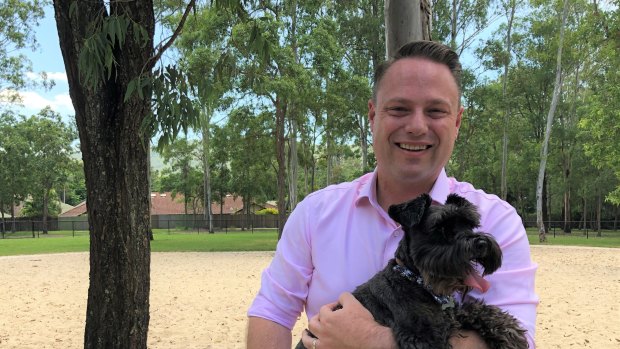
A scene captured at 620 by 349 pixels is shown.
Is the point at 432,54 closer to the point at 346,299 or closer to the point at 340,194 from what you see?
the point at 340,194

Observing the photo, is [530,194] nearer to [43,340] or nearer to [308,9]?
[308,9]

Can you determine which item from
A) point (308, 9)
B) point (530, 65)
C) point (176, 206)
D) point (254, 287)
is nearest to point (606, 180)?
point (530, 65)

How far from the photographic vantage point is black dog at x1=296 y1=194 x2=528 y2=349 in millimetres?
2029

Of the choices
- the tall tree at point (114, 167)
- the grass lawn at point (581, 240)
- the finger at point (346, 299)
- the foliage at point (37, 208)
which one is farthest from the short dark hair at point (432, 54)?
the foliage at point (37, 208)

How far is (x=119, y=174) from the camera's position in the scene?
4.64m

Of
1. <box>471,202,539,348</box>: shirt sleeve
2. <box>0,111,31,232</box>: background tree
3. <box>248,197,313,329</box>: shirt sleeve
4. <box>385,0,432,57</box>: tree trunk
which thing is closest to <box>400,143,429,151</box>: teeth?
<box>471,202,539,348</box>: shirt sleeve

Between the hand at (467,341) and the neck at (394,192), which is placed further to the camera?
the neck at (394,192)

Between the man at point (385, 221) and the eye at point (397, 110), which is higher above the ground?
the eye at point (397, 110)

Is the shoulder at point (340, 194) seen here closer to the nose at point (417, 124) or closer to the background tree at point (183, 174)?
the nose at point (417, 124)

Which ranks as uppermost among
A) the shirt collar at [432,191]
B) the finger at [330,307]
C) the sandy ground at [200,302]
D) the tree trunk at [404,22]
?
the tree trunk at [404,22]

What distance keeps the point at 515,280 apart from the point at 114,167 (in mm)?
3608

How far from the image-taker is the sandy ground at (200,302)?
385 inches

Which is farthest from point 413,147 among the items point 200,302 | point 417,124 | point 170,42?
point 200,302

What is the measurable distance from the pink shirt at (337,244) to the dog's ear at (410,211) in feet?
0.56
